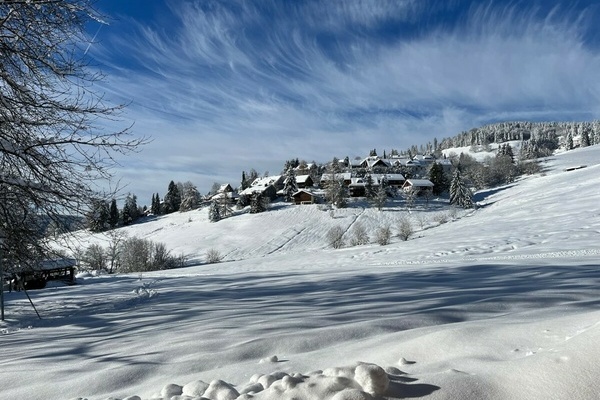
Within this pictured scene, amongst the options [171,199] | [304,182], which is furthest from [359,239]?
[171,199]

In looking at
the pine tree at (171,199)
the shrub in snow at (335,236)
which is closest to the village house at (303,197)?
the shrub in snow at (335,236)

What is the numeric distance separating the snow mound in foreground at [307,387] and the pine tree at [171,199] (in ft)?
302

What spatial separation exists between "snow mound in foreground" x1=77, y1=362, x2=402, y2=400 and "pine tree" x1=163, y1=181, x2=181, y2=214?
91956 mm

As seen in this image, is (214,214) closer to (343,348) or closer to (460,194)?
(460,194)

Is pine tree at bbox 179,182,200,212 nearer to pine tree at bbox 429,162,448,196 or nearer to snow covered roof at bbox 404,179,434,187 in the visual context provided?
snow covered roof at bbox 404,179,434,187

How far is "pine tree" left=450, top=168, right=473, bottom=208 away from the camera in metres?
57.2

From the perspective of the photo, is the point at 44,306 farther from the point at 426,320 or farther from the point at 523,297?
the point at 523,297

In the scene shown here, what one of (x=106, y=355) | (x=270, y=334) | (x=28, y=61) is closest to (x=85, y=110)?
(x=28, y=61)

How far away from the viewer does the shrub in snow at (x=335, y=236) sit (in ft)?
147

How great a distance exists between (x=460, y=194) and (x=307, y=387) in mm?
62629

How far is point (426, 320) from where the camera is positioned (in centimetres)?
388

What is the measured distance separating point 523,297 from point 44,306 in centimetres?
1199

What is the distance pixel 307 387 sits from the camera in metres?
1.87

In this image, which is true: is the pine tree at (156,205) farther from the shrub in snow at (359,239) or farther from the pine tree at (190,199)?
the shrub in snow at (359,239)
